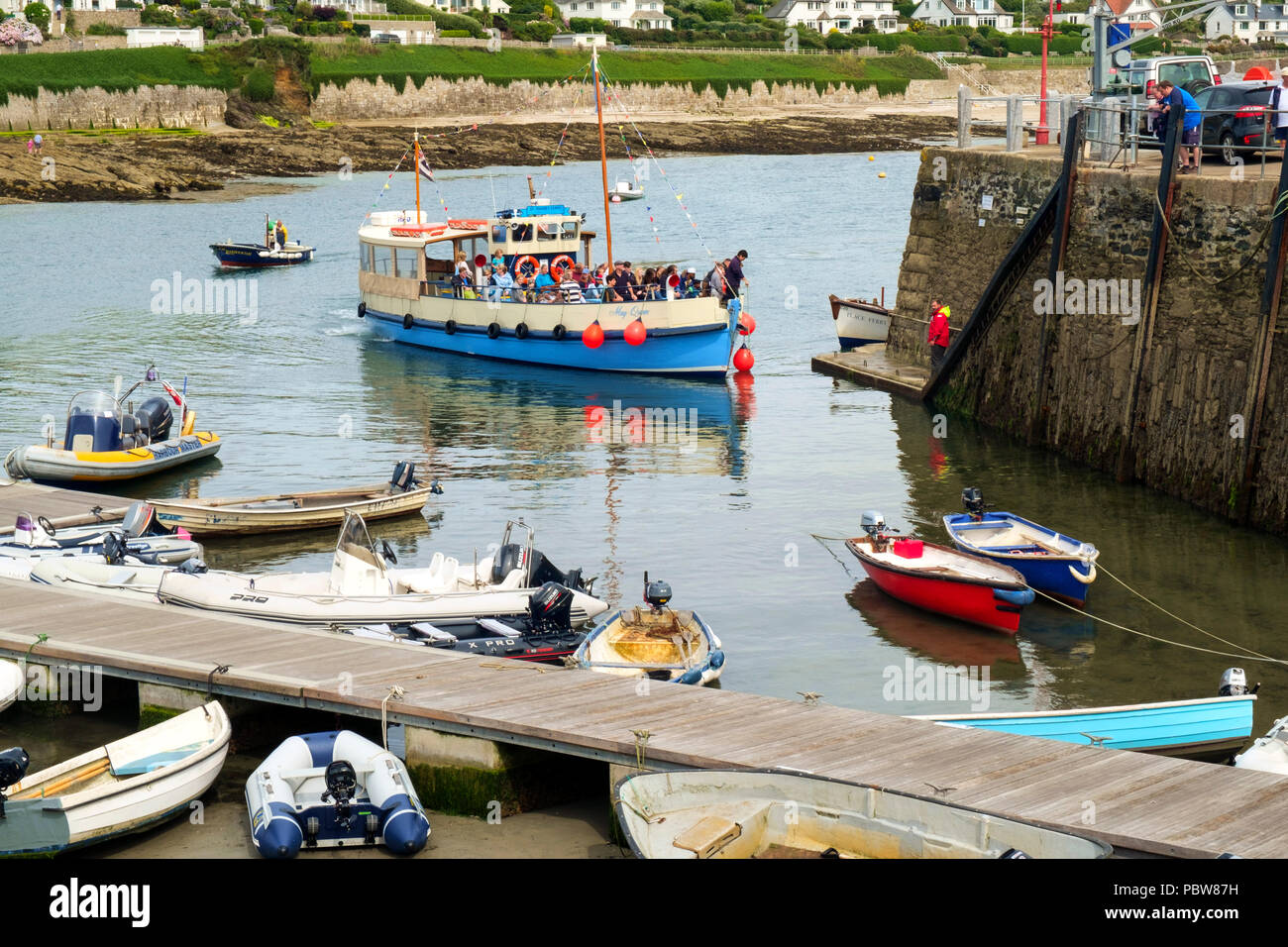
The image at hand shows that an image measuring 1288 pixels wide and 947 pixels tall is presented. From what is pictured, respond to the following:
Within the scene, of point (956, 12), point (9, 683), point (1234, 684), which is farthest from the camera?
point (956, 12)

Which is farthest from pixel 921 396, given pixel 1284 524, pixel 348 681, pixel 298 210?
pixel 298 210

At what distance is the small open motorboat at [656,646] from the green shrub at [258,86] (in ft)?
313

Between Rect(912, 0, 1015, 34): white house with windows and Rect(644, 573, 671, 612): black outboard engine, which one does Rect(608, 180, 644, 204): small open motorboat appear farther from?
Rect(912, 0, 1015, 34): white house with windows

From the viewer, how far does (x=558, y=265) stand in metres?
37.0

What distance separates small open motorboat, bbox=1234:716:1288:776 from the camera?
496 inches

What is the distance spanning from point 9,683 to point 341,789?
450cm

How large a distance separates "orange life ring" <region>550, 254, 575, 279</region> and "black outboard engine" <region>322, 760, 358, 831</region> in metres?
25.6

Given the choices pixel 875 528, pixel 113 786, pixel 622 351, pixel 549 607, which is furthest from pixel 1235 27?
pixel 113 786

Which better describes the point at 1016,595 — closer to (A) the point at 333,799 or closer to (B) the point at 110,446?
(A) the point at 333,799

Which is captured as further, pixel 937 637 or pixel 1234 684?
pixel 937 637

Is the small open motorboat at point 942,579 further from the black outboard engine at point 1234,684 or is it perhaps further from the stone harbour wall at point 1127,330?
the stone harbour wall at point 1127,330

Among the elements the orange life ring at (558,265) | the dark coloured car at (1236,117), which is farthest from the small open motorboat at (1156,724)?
the orange life ring at (558,265)
